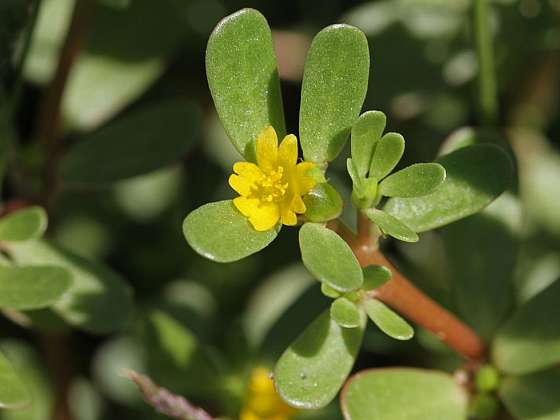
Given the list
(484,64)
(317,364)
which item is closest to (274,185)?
(317,364)

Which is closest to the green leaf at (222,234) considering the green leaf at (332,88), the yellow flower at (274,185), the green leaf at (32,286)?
the yellow flower at (274,185)

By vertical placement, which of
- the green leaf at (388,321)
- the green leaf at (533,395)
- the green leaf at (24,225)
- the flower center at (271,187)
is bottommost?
the green leaf at (533,395)

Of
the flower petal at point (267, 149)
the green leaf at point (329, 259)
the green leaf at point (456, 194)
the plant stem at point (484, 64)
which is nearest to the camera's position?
the green leaf at point (329, 259)

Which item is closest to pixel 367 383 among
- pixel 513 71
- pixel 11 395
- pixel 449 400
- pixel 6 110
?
pixel 449 400

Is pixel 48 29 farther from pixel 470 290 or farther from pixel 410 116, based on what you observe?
pixel 470 290

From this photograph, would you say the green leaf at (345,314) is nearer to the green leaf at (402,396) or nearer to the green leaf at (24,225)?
the green leaf at (402,396)

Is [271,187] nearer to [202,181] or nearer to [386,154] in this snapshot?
[386,154]

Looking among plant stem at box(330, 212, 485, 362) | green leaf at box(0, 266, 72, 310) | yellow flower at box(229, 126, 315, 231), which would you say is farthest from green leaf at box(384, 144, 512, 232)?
green leaf at box(0, 266, 72, 310)

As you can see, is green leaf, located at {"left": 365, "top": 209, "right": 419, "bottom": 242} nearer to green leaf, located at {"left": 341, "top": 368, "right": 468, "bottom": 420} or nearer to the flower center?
the flower center
